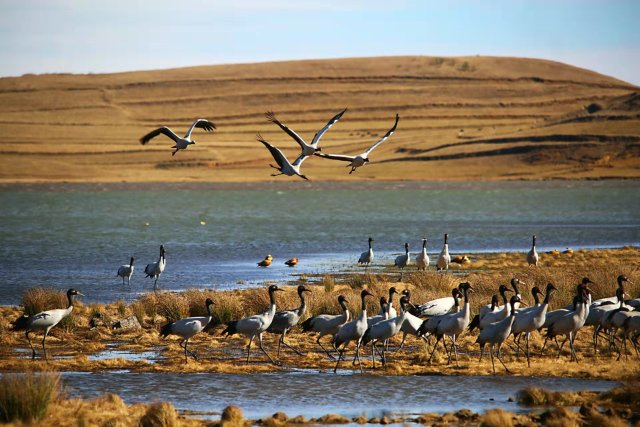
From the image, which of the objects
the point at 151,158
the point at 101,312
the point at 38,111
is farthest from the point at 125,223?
the point at 38,111

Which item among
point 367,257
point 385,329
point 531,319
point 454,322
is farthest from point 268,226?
point 531,319

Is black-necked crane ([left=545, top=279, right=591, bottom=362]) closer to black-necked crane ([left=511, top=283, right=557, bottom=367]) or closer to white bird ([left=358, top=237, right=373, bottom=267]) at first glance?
black-necked crane ([left=511, top=283, right=557, bottom=367])

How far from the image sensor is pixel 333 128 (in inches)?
6398

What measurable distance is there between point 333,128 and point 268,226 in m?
102

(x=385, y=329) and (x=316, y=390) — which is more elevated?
(x=385, y=329)

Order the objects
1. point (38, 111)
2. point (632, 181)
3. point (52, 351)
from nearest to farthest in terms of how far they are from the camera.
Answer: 1. point (52, 351)
2. point (632, 181)
3. point (38, 111)

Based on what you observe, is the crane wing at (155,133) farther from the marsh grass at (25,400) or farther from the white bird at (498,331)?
the marsh grass at (25,400)

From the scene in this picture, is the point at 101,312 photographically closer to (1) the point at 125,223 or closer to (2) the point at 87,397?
(2) the point at 87,397

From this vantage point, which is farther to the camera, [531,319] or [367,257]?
[367,257]

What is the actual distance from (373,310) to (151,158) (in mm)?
117765

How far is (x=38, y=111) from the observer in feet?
568

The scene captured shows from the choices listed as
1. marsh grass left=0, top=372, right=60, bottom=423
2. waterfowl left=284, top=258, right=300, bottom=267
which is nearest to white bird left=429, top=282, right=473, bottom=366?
marsh grass left=0, top=372, right=60, bottom=423

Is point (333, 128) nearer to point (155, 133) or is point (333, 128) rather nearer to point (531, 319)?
point (155, 133)

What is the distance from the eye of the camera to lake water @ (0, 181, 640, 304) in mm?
36000
